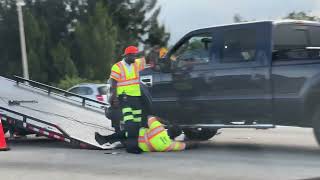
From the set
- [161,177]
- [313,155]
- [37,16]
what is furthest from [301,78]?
[37,16]

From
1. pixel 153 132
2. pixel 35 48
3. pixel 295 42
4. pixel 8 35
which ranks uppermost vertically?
pixel 8 35

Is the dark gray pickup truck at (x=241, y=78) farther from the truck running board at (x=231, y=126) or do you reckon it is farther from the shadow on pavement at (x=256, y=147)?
the shadow on pavement at (x=256, y=147)

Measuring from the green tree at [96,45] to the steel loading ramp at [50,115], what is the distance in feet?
98.6

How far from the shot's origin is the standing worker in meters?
10.6

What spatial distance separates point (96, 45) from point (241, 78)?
3463 centimetres

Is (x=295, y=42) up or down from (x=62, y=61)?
up

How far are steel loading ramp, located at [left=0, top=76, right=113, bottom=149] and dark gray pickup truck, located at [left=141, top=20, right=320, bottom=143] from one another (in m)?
1.39

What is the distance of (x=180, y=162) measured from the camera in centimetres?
931

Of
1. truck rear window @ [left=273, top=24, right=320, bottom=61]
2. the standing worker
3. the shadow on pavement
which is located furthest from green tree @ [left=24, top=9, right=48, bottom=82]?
truck rear window @ [left=273, top=24, right=320, bottom=61]

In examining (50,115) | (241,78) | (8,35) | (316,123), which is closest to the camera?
(316,123)

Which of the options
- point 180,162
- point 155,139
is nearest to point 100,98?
point 155,139

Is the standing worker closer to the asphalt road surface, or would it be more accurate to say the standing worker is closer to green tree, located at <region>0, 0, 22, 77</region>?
the asphalt road surface

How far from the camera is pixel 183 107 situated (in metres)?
11.0

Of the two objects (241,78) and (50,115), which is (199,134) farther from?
(50,115)
